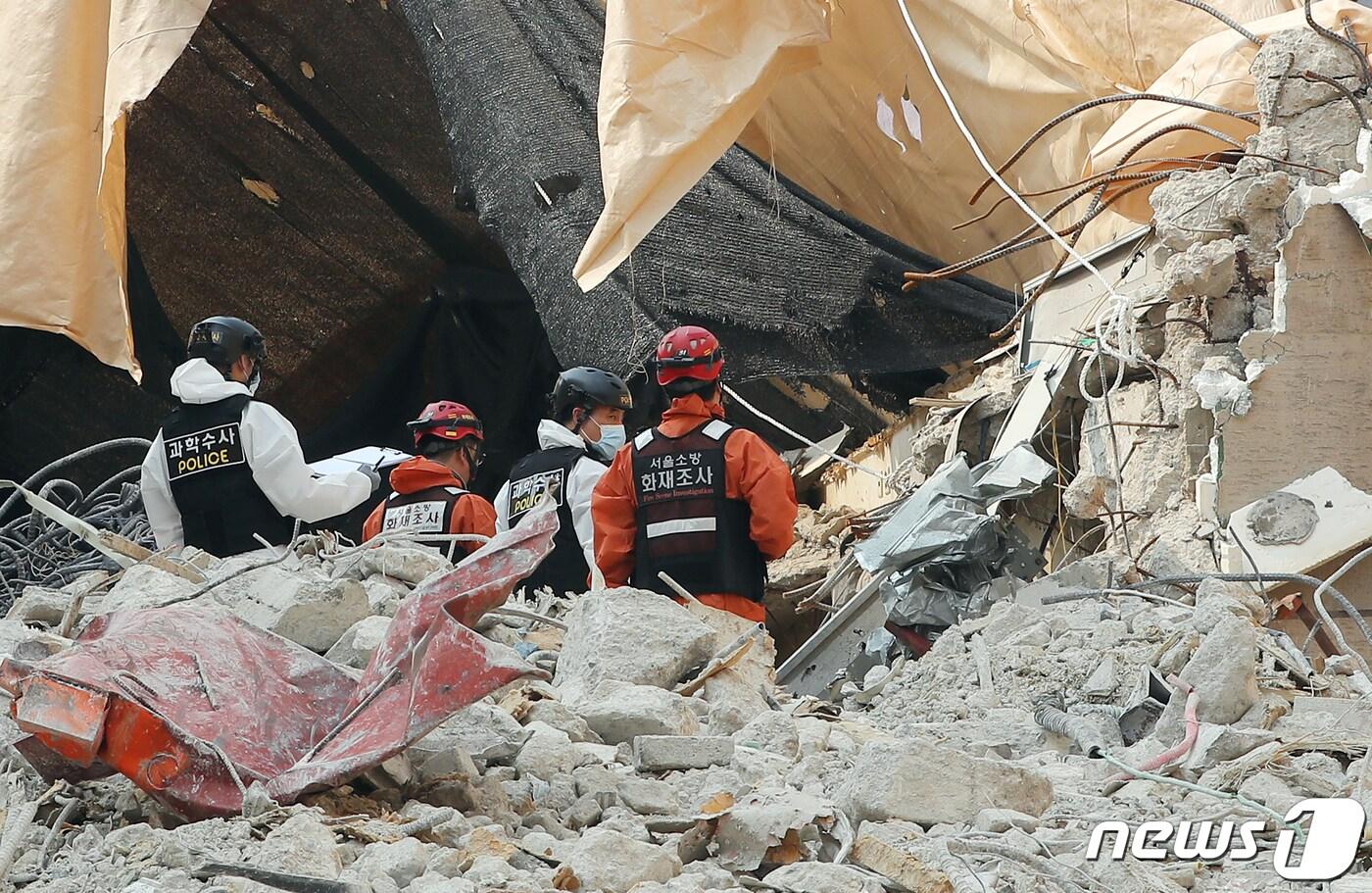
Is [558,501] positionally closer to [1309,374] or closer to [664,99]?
[664,99]

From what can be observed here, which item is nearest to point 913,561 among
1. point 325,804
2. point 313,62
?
point 325,804

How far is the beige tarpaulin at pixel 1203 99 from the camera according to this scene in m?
5.24

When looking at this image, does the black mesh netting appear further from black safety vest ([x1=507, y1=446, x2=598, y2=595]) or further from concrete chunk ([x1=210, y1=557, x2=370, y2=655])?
concrete chunk ([x1=210, y1=557, x2=370, y2=655])

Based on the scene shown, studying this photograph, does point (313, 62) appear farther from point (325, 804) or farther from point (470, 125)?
point (325, 804)

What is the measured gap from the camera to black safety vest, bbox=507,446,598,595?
17.3 feet

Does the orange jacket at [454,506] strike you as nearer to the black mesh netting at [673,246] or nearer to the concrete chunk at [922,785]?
the black mesh netting at [673,246]

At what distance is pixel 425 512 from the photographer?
508 centimetres

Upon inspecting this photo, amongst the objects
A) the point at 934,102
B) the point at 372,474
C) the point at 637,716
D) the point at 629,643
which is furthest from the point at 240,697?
the point at 934,102

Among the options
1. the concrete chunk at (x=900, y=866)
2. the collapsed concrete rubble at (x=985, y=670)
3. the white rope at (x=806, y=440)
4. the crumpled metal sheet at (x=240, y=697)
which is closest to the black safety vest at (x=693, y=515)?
the collapsed concrete rubble at (x=985, y=670)

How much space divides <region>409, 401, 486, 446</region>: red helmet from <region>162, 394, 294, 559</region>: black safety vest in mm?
588

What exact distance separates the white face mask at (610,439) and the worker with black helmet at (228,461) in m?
0.84

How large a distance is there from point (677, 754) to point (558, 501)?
7.81 feet

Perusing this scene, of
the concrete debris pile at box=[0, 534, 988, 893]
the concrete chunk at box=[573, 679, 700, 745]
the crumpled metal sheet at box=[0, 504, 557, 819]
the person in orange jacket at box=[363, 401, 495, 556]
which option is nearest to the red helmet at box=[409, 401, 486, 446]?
the person in orange jacket at box=[363, 401, 495, 556]

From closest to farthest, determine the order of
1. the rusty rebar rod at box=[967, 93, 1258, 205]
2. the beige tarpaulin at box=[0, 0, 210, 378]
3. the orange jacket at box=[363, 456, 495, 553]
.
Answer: the orange jacket at box=[363, 456, 495, 553] < the rusty rebar rod at box=[967, 93, 1258, 205] < the beige tarpaulin at box=[0, 0, 210, 378]
